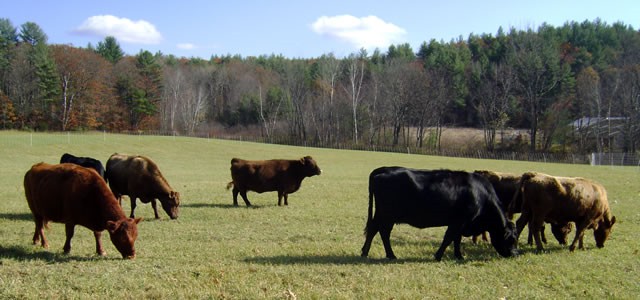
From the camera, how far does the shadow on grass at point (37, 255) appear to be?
916 centimetres

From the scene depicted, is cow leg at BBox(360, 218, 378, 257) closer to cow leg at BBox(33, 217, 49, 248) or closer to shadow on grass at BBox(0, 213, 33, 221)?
cow leg at BBox(33, 217, 49, 248)

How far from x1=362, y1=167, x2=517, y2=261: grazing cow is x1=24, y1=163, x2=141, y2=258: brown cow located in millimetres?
4661

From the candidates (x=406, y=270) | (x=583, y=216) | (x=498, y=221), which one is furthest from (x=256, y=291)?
(x=583, y=216)

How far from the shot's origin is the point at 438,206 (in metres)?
10.0

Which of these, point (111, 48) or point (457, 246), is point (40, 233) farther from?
point (111, 48)

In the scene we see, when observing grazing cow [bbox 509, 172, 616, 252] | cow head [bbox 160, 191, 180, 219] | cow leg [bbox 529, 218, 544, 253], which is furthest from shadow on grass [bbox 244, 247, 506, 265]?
cow head [bbox 160, 191, 180, 219]

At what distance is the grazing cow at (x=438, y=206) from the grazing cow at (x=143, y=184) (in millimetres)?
6931

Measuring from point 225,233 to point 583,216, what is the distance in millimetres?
8487

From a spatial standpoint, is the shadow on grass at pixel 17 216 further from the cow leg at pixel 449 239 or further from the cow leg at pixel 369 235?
the cow leg at pixel 449 239

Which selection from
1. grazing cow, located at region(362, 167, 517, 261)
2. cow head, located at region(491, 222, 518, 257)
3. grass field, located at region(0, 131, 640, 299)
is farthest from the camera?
cow head, located at region(491, 222, 518, 257)

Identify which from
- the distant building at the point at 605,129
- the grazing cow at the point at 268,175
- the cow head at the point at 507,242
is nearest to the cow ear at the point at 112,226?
the cow head at the point at 507,242

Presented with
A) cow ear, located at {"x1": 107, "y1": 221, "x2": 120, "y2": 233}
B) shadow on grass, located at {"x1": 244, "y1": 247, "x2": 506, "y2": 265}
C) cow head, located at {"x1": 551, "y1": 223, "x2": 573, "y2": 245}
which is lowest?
shadow on grass, located at {"x1": 244, "y1": 247, "x2": 506, "y2": 265}

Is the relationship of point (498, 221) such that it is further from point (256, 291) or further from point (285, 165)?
point (285, 165)

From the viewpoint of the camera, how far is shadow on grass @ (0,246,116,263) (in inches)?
360
